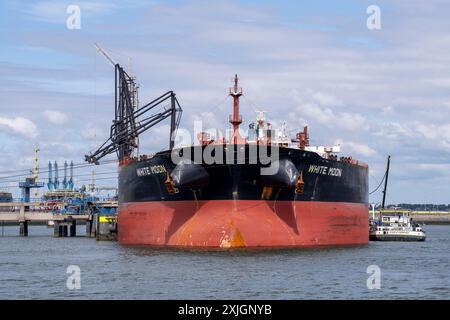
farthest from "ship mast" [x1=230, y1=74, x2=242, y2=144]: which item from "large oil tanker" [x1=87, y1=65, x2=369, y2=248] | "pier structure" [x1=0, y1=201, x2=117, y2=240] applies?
"pier structure" [x1=0, y1=201, x2=117, y2=240]

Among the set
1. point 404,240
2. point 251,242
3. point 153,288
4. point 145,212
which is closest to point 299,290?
point 153,288

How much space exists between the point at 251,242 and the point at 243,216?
1162 millimetres

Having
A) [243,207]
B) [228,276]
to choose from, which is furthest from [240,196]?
[228,276]

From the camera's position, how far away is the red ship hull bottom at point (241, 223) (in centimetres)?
3662

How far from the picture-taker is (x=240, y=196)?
3719 centimetres

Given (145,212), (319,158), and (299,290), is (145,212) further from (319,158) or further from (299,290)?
(299,290)

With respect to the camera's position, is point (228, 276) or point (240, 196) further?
point (240, 196)

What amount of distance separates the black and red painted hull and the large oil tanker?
43 millimetres

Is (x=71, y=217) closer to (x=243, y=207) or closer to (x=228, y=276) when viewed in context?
(x=243, y=207)

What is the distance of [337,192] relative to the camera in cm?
4269

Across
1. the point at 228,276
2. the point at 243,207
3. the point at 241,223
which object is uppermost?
the point at 243,207

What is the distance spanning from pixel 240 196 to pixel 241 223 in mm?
1282

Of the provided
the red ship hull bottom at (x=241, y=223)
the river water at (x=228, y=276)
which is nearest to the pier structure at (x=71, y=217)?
the red ship hull bottom at (x=241, y=223)

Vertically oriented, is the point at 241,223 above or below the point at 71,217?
above
